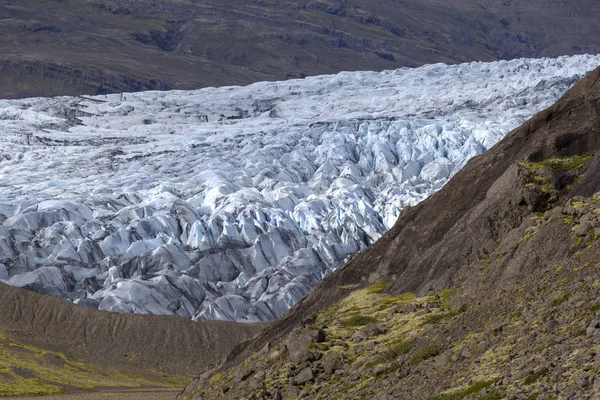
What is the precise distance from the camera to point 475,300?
94.0 feet

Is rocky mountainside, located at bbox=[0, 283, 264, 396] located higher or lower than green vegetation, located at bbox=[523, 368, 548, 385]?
lower

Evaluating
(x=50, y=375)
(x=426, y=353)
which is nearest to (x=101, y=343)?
(x=50, y=375)

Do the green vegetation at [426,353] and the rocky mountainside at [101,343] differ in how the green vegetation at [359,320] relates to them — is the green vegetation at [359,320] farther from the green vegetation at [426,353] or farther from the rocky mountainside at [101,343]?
the rocky mountainside at [101,343]

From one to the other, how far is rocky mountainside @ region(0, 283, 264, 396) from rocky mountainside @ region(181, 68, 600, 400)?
138 feet

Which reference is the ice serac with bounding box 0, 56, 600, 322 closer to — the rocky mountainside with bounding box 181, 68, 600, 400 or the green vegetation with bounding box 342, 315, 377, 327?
the rocky mountainside with bounding box 181, 68, 600, 400

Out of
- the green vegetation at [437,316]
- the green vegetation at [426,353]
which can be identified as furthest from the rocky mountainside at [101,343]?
the green vegetation at [426,353]

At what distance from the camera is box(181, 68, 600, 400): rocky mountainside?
73.2 feet

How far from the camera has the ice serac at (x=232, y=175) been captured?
104 meters

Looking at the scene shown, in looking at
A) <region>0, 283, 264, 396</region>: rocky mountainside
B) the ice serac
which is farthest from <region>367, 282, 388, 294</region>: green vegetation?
the ice serac

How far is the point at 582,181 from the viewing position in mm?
31156

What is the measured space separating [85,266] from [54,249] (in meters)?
4.77

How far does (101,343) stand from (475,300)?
209 ft

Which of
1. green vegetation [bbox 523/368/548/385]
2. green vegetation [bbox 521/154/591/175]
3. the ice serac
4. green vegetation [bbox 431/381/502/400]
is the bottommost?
the ice serac

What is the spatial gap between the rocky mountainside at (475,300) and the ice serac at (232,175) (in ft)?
195
